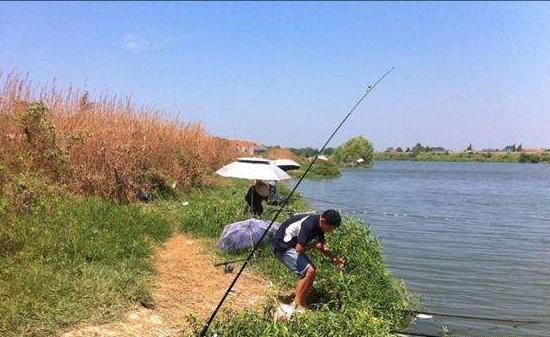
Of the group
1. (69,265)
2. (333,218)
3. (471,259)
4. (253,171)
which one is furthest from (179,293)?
(471,259)

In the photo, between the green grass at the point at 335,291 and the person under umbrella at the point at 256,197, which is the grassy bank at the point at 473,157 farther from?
the green grass at the point at 335,291

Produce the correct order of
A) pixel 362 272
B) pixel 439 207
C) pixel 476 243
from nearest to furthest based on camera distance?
pixel 362 272, pixel 476 243, pixel 439 207

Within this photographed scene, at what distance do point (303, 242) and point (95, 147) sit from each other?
769 centimetres

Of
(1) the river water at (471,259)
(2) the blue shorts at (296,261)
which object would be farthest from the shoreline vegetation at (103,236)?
(1) the river water at (471,259)

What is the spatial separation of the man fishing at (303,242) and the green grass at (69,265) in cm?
197

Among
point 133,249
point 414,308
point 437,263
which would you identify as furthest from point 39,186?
point 437,263

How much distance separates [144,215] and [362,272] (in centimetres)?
481

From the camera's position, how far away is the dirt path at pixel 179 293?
5988 mm

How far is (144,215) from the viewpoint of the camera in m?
11.0

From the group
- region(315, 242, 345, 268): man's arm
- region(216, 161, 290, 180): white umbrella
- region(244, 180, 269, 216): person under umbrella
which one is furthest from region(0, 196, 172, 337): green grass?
region(244, 180, 269, 216): person under umbrella

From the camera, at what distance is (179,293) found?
7629mm

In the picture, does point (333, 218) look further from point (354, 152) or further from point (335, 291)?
point (354, 152)

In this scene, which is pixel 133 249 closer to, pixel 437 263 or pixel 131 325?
pixel 131 325

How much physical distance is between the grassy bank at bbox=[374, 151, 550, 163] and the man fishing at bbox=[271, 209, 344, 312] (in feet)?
485
